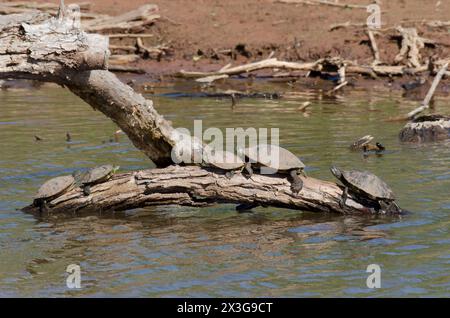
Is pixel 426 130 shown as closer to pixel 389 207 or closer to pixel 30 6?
pixel 389 207

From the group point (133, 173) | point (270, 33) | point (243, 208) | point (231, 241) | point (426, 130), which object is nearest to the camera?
point (231, 241)

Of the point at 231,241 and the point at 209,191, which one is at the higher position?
the point at 209,191

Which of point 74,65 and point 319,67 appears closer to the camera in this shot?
point 74,65

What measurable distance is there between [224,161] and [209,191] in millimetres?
354

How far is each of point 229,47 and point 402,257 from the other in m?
13.6

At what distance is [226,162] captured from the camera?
878 centimetres

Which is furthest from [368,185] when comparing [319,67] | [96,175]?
[319,67]

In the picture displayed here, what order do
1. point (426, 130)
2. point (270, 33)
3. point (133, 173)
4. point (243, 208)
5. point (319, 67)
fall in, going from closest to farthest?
point (133, 173) → point (243, 208) → point (426, 130) → point (319, 67) → point (270, 33)

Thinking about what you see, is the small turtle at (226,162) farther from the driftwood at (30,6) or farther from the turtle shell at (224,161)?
the driftwood at (30,6)

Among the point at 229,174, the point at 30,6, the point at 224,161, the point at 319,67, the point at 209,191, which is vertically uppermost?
the point at 30,6

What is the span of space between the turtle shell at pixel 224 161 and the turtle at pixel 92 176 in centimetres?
102
